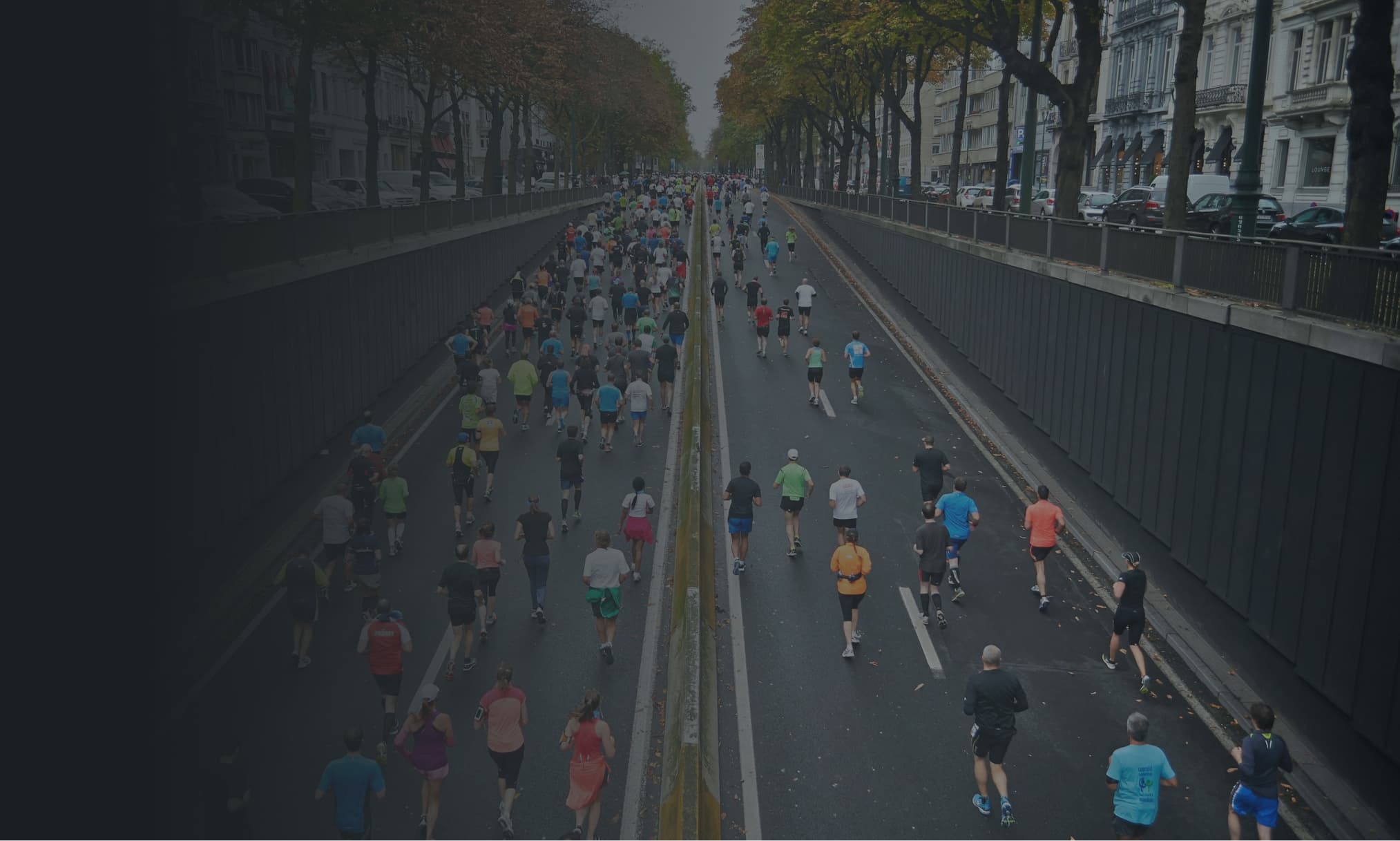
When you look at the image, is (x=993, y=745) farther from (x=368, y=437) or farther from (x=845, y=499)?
(x=368, y=437)

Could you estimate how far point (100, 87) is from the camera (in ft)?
19.8

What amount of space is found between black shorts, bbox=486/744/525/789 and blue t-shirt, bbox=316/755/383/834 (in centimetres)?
115

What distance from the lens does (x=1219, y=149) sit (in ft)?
165

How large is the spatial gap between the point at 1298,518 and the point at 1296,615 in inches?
40.1

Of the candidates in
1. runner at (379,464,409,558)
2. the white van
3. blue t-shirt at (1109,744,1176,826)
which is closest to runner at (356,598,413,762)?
runner at (379,464,409,558)

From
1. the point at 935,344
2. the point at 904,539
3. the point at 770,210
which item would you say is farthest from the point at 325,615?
the point at 770,210

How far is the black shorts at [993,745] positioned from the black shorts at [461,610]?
5.73 m

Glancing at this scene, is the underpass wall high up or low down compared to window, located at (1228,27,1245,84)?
down

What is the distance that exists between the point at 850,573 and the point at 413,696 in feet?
17.5

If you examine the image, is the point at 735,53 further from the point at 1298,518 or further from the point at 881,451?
the point at 1298,518

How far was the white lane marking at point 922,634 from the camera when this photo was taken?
44.2 ft

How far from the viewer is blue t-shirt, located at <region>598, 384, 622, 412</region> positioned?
2108 centimetres

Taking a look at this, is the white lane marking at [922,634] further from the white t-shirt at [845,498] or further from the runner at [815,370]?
the runner at [815,370]

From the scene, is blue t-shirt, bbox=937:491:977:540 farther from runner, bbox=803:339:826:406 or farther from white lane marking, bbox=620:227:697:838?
runner, bbox=803:339:826:406
